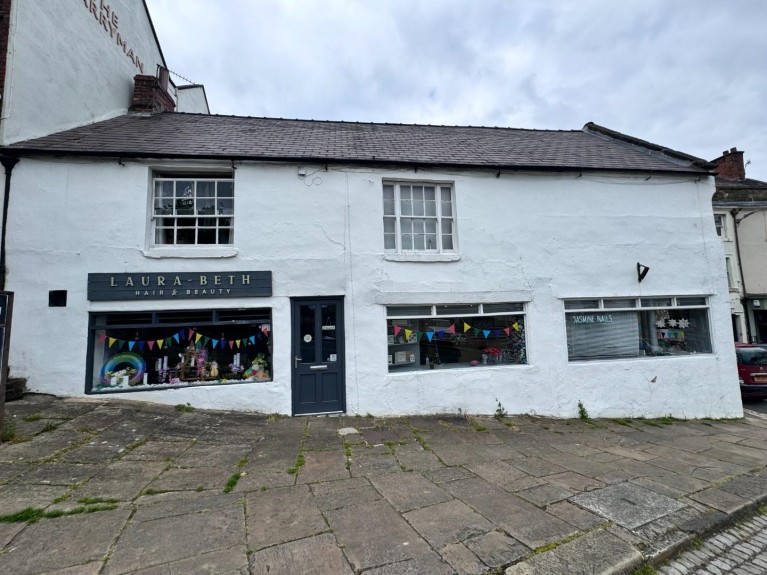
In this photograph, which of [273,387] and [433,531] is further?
[273,387]

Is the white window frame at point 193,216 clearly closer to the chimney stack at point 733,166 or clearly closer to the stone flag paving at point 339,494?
the stone flag paving at point 339,494

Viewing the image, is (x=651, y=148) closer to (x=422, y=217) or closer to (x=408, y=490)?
(x=422, y=217)

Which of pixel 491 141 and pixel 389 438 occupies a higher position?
pixel 491 141

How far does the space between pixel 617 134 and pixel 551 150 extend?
3020 mm

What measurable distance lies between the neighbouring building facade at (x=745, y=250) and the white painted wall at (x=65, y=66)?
26510 mm

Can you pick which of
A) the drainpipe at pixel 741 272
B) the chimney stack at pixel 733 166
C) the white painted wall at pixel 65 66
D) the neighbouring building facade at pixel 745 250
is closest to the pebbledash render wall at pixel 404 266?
the white painted wall at pixel 65 66

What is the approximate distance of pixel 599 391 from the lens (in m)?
8.16

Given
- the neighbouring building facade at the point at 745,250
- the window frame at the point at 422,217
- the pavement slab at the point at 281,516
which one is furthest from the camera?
the neighbouring building facade at the point at 745,250

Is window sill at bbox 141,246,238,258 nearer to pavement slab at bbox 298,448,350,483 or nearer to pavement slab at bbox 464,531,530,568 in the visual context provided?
pavement slab at bbox 298,448,350,483

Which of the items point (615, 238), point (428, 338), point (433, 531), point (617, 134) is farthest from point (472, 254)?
point (617, 134)

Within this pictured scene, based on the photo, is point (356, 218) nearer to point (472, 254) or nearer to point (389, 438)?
point (472, 254)

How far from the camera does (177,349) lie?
23.4 feet

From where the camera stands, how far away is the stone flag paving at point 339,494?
9.70ft

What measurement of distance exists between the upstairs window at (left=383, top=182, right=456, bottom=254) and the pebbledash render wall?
25cm
